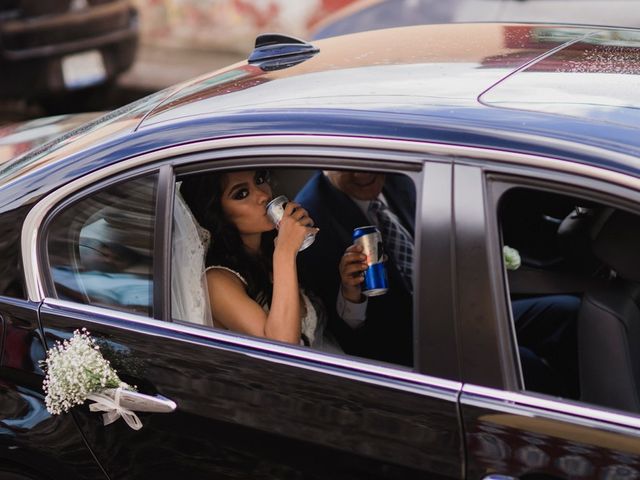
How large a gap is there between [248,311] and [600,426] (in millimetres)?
996

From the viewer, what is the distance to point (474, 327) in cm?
193

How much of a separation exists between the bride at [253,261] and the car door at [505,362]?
61 cm

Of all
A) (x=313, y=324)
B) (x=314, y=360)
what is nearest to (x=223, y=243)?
(x=313, y=324)

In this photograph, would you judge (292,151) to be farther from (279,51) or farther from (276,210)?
(279,51)

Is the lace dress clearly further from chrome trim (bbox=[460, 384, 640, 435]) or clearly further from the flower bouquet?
chrome trim (bbox=[460, 384, 640, 435])

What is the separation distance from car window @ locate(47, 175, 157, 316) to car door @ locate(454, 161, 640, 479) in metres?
0.79

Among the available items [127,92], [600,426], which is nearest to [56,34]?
[127,92]

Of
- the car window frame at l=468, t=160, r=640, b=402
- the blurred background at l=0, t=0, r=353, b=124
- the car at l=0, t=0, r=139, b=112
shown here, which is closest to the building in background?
the blurred background at l=0, t=0, r=353, b=124

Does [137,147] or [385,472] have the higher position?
[137,147]

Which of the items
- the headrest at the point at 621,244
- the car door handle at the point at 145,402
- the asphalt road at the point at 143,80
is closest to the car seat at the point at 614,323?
the headrest at the point at 621,244

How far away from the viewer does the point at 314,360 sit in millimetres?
2096

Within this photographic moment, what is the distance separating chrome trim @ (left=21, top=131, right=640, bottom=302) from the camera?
6.10 feet

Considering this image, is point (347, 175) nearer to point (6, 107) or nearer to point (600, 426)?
point (600, 426)

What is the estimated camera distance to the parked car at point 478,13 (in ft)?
15.0
